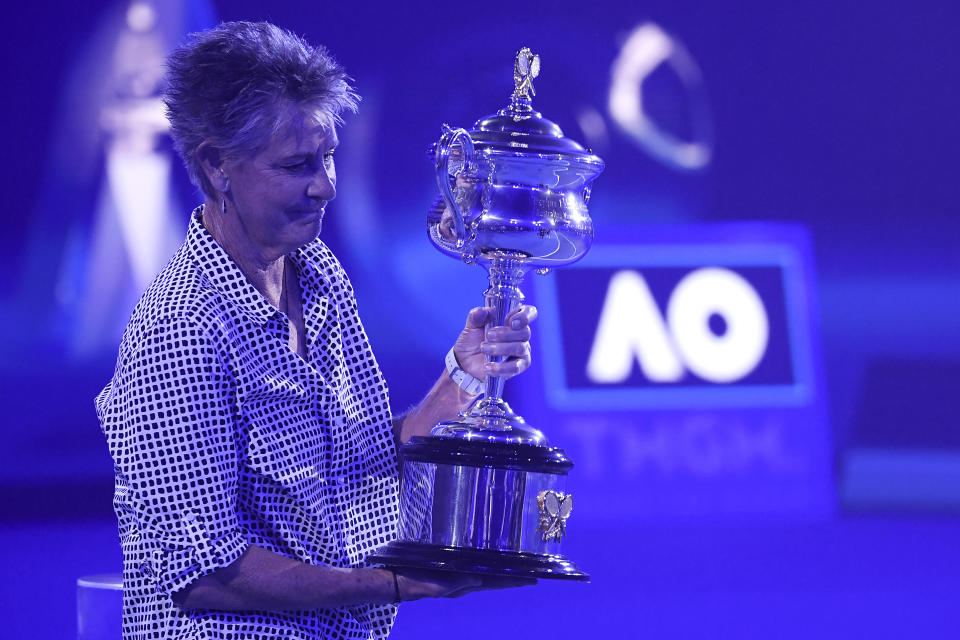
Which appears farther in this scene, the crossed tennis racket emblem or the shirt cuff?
the crossed tennis racket emblem

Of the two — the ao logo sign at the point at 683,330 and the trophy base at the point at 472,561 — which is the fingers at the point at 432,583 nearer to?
the trophy base at the point at 472,561

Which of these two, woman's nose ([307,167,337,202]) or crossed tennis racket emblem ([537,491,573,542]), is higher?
woman's nose ([307,167,337,202])

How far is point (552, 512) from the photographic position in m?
1.64

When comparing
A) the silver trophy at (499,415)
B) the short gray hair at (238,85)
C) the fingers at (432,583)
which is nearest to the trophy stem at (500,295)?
the silver trophy at (499,415)

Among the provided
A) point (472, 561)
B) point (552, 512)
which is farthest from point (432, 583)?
point (552, 512)

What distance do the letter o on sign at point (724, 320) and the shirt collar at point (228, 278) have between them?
Answer: 233 cm

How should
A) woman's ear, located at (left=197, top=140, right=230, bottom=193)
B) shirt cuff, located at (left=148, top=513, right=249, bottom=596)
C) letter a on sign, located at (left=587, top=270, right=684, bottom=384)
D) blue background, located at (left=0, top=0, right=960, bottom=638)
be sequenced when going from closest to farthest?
shirt cuff, located at (left=148, top=513, right=249, bottom=596) < woman's ear, located at (left=197, top=140, right=230, bottom=193) < blue background, located at (left=0, top=0, right=960, bottom=638) < letter a on sign, located at (left=587, top=270, right=684, bottom=384)

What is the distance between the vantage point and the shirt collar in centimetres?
151

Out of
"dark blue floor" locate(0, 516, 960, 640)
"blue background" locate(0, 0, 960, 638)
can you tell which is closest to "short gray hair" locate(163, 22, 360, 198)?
"blue background" locate(0, 0, 960, 638)

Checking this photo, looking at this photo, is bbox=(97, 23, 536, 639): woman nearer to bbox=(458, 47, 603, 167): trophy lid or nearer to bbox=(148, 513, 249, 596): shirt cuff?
bbox=(148, 513, 249, 596): shirt cuff

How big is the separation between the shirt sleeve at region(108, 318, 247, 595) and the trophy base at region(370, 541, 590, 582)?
21 cm

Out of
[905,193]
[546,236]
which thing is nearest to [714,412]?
[905,193]

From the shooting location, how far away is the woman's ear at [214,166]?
4.97 feet

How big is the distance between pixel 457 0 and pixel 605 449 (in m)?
1.35
